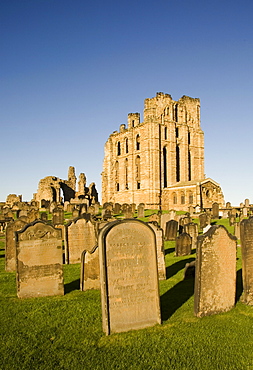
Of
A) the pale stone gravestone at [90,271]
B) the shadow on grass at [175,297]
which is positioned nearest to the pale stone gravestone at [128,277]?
the shadow on grass at [175,297]

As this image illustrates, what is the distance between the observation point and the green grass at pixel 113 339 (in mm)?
4164

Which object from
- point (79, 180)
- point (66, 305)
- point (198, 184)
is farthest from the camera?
point (79, 180)

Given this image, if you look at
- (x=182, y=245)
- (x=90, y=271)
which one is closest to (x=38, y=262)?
(x=90, y=271)

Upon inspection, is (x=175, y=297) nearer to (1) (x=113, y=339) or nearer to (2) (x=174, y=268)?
(1) (x=113, y=339)

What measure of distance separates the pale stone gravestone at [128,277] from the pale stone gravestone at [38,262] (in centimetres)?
251

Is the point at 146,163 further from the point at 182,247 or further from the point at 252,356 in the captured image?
the point at 252,356

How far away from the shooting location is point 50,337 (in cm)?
491

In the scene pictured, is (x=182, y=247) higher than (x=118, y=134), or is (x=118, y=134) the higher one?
(x=118, y=134)

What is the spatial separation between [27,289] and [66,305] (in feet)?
3.72

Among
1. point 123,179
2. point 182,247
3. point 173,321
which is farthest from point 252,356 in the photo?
point 123,179

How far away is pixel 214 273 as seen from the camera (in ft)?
18.9

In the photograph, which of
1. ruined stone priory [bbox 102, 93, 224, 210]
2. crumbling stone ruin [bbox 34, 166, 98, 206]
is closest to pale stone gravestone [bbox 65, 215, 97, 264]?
ruined stone priory [bbox 102, 93, 224, 210]

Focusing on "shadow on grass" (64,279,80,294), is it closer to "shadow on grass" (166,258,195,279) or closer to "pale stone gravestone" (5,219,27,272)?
"pale stone gravestone" (5,219,27,272)

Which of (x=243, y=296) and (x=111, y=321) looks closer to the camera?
(x=111, y=321)
